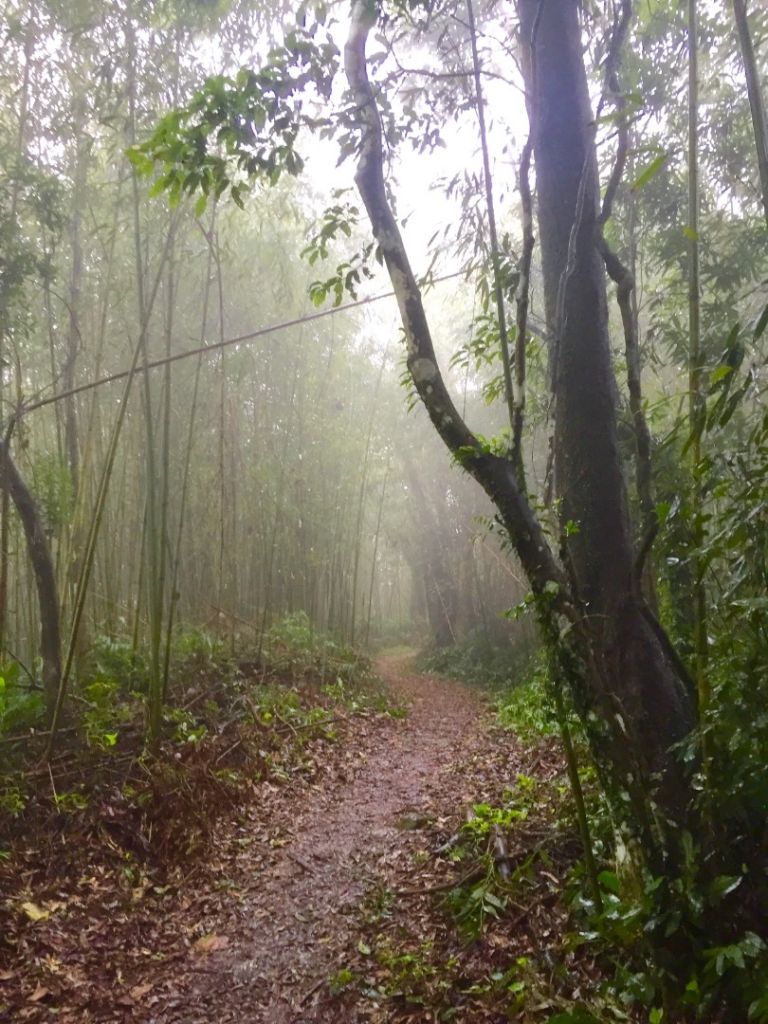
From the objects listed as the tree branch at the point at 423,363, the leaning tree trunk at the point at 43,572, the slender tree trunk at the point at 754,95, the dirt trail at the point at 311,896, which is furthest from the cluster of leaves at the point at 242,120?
the dirt trail at the point at 311,896

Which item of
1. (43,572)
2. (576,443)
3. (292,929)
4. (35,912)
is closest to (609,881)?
(576,443)

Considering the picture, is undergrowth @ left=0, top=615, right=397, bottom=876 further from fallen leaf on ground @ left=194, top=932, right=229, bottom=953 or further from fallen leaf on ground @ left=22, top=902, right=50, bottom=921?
fallen leaf on ground @ left=194, top=932, right=229, bottom=953

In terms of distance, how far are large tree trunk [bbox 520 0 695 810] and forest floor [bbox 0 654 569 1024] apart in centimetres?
90

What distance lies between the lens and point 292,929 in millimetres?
2979


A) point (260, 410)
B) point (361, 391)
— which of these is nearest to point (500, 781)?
point (260, 410)

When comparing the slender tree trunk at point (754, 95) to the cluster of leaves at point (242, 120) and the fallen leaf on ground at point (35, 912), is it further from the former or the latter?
the fallen leaf on ground at point (35, 912)

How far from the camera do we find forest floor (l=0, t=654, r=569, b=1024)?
246 cm

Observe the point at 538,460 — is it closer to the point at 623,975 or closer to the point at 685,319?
the point at 685,319

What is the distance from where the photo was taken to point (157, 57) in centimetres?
445

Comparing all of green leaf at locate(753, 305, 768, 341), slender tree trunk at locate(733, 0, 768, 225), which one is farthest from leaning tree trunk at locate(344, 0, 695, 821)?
green leaf at locate(753, 305, 768, 341)

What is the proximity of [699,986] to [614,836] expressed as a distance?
70 centimetres

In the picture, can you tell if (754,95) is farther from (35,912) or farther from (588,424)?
(35,912)

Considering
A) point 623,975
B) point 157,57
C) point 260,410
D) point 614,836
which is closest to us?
point 623,975

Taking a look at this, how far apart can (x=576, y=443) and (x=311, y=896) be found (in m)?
2.29
